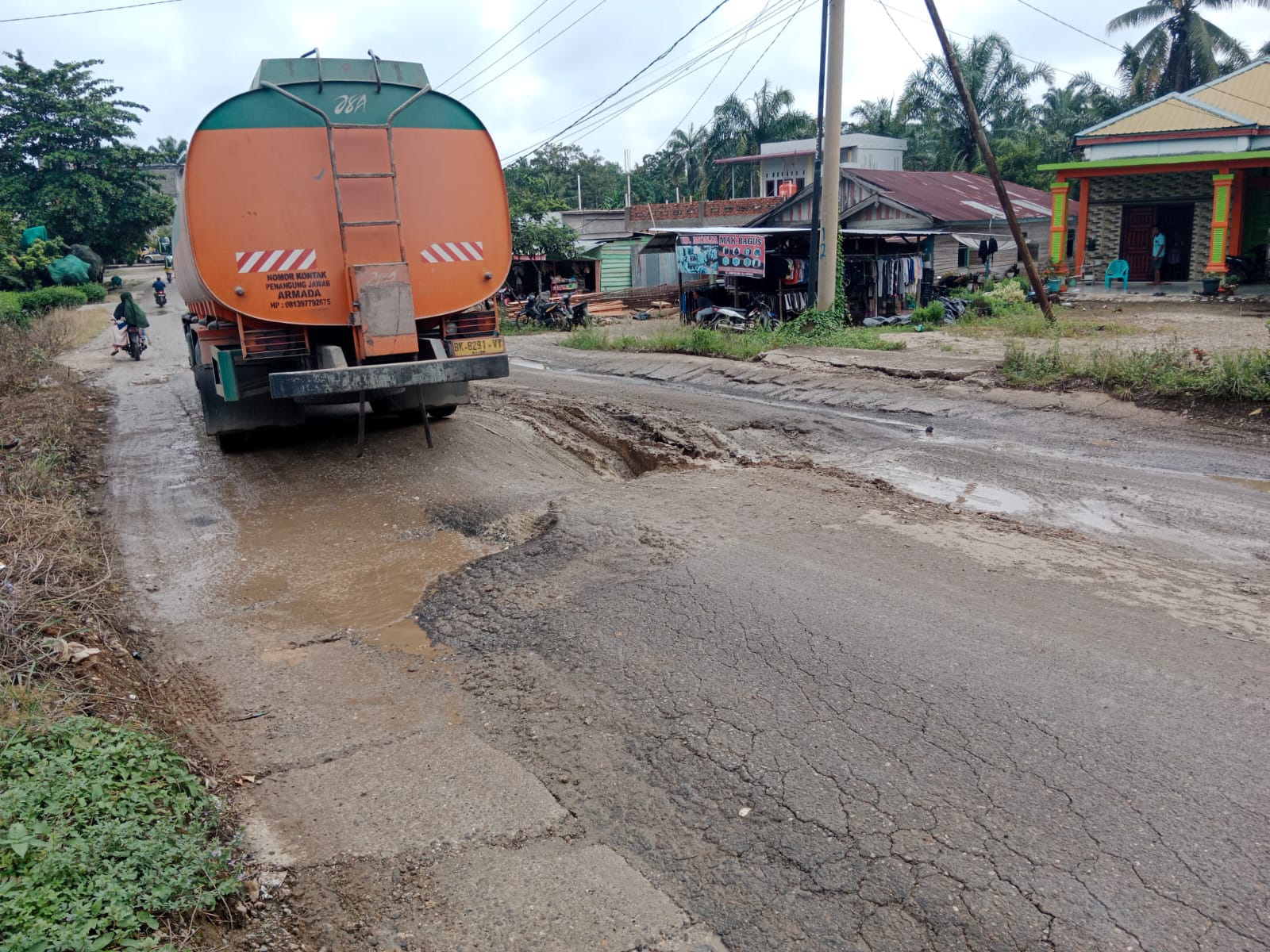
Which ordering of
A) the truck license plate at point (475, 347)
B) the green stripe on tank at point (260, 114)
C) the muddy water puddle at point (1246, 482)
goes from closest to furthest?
the green stripe on tank at point (260, 114), the muddy water puddle at point (1246, 482), the truck license plate at point (475, 347)

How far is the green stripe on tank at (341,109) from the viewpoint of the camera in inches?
281

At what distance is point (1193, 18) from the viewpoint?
3641 cm

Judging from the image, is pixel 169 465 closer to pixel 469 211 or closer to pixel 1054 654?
pixel 469 211

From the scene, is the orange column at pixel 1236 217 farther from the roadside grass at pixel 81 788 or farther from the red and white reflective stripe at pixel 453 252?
the roadside grass at pixel 81 788

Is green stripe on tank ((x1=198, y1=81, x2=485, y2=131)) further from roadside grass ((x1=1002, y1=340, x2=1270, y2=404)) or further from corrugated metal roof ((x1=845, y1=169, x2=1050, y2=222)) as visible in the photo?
corrugated metal roof ((x1=845, y1=169, x2=1050, y2=222))

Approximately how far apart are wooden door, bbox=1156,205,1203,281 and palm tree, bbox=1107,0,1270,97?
1475 centimetres

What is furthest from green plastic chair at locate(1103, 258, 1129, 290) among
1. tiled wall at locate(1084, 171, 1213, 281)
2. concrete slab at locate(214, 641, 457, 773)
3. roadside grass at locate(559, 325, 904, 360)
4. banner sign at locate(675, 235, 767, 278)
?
concrete slab at locate(214, 641, 457, 773)

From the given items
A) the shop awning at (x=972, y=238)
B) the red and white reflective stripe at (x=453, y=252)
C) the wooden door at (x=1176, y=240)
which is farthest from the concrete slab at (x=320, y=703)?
the wooden door at (x=1176, y=240)

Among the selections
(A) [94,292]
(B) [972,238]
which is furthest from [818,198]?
(A) [94,292]

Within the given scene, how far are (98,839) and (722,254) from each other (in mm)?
18087

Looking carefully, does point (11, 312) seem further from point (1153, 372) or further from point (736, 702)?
point (736, 702)

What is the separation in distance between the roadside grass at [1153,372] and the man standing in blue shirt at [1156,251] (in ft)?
45.8

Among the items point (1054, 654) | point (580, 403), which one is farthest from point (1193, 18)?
point (1054, 654)

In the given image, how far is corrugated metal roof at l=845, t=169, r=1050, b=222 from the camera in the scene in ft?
83.7
